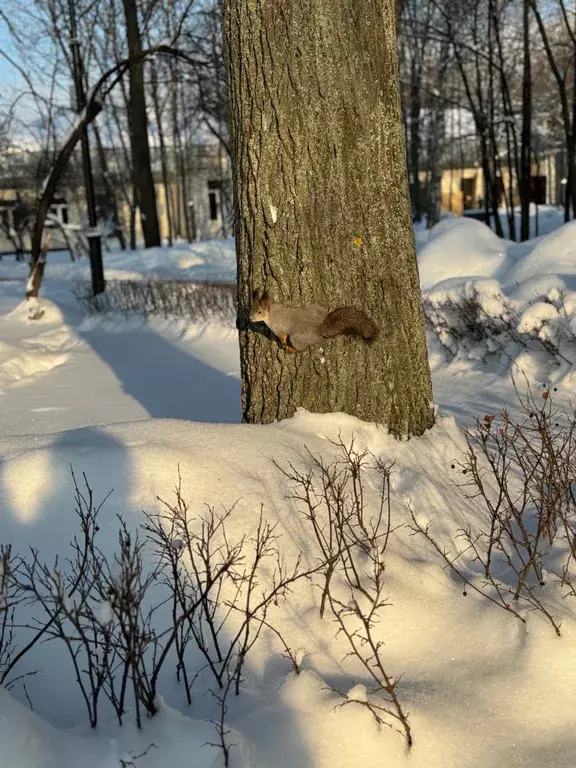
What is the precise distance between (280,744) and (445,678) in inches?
23.1

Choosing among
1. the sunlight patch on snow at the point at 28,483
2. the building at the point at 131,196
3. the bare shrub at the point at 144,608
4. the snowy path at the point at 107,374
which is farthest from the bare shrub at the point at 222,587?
the building at the point at 131,196

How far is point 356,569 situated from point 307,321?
4.46 feet

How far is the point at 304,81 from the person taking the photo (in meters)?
3.41

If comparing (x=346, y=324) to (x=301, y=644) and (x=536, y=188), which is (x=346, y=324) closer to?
(x=301, y=644)

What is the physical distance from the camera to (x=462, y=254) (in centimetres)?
902

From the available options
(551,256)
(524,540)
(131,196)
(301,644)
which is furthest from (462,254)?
(131,196)

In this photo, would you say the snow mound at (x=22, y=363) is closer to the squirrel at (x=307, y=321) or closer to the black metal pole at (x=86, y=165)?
the black metal pole at (x=86, y=165)

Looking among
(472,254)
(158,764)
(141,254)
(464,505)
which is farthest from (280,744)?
(141,254)

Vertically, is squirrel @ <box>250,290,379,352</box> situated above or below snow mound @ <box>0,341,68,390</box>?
above

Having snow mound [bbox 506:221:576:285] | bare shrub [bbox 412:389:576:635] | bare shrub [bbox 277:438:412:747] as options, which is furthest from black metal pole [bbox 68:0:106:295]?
bare shrub [bbox 412:389:576:635]

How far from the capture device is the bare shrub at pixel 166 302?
10.4m

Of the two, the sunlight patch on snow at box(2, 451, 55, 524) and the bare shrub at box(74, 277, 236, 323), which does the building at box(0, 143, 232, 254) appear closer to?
the bare shrub at box(74, 277, 236, 323)

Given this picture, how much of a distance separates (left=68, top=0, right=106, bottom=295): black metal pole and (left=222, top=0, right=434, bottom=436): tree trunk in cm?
904

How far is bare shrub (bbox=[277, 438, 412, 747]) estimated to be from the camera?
6.37 ft
